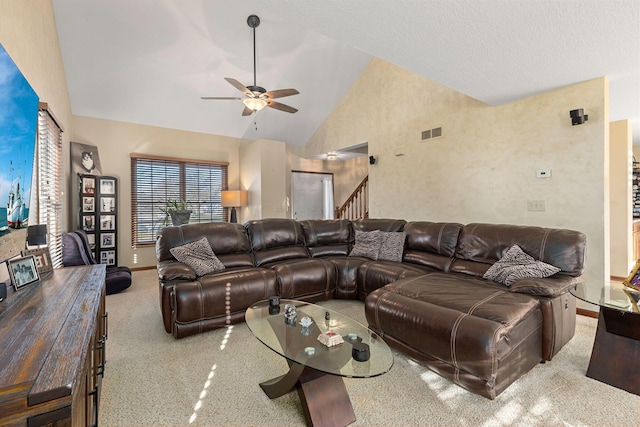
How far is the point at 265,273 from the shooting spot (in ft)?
10.7

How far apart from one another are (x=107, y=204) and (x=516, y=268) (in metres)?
5.91

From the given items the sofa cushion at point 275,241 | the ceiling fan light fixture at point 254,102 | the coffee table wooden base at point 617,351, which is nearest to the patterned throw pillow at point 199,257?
the sofa cushion at point 275,241

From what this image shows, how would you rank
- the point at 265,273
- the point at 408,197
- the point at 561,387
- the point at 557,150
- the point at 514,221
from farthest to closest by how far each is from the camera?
1. the point at 408,197
2. the point at 514,221
3. the point at 557,150
4. the point at 265,273
5. the point at 561,387

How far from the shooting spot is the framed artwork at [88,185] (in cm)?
482

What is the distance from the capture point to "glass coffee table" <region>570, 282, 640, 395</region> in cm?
197

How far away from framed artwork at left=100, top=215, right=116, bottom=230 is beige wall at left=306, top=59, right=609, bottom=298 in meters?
4.52

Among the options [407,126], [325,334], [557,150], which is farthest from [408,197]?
[325,334]

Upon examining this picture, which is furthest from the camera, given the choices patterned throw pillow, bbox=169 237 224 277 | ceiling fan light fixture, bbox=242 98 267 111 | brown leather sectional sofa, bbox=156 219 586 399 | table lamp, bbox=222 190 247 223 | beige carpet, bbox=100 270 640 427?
table lamp, bbox=222 190 247 223

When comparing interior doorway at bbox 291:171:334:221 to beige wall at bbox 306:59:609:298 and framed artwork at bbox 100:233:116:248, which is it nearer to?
beige wall at bbox 306:59:609:298

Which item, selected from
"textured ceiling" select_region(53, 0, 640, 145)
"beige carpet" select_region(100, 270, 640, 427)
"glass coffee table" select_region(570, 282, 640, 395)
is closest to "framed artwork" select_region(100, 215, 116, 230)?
"textured ceiling" select_region(53, 0, 640, 145)

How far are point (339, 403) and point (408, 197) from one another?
12.9 ft

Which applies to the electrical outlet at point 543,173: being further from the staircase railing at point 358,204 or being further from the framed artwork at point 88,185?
the framed artwork at point 88,185

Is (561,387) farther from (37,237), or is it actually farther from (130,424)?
(37,237)

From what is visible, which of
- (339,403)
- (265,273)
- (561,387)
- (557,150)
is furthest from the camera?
(557,150)
